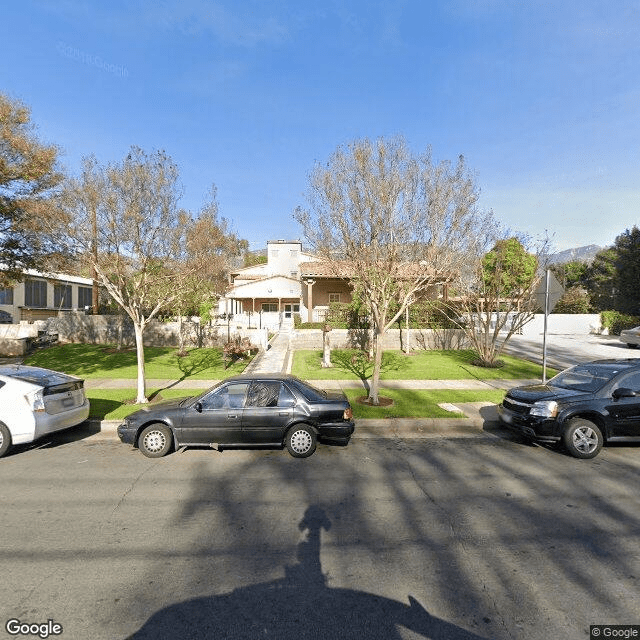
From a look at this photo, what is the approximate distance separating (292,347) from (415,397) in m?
9.62

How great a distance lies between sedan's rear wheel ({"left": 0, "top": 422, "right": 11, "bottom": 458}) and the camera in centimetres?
614

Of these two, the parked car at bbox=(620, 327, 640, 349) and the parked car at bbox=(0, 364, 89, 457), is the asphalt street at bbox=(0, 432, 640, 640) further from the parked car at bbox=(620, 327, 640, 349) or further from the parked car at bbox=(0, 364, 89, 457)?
the parked car at bbox=(620, 327, 640, 349)

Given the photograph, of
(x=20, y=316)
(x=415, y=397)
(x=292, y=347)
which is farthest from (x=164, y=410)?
(x=20, y=316)

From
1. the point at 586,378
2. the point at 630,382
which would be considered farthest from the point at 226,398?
the point at 630,382

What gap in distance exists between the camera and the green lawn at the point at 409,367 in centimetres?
1312

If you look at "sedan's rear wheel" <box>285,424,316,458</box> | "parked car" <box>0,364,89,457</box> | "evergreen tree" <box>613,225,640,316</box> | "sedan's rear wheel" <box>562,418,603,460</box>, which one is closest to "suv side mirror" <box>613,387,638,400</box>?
"sedan's rear wheel" <box>562,418,603,460</box>

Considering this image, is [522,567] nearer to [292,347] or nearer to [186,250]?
[186,250]

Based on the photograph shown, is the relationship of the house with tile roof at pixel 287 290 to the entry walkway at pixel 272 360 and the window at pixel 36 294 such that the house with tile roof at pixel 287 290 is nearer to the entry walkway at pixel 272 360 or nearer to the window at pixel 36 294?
the entry walkway at pixel 272 360

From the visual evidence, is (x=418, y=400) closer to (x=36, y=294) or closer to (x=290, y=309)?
(x=290, y=309)

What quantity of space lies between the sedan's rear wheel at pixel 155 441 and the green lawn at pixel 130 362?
651 centimetres

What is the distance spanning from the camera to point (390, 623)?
2701 millimetres

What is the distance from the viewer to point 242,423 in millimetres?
6180

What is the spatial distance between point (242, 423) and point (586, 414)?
6248mm

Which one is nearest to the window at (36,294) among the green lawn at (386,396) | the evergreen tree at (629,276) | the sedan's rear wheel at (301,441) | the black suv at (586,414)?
the green lawn at (386,396)
